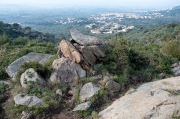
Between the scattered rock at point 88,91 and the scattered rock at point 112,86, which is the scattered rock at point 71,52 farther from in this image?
the scattered rock at point 112,86

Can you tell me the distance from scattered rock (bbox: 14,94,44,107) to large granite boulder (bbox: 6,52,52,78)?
2.14m

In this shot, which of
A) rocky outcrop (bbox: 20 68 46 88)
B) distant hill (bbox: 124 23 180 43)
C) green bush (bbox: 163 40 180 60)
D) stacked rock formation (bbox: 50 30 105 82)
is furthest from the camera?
distant hill (bbox: 124 23 180 43)

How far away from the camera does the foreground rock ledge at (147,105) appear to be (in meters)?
5.44

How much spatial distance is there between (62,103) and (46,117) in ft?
2.44

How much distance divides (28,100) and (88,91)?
195 cm

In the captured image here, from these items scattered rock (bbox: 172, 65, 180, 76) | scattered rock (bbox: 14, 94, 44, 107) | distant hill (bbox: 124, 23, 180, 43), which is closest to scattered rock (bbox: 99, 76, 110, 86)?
scattered rock (bbox: 14, 94, 44, 107)

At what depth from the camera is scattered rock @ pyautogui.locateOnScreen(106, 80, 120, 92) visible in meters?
7.04

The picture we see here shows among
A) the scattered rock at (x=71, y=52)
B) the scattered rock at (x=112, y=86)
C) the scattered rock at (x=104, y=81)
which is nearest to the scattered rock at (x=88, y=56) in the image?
the scattered rock at (x=71, y=52)

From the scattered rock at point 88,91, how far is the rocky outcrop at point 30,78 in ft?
5.13

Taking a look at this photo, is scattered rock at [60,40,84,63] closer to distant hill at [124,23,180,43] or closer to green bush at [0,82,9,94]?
green bush at [0,82,9,94]

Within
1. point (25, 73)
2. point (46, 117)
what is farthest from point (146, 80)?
point (25, 73)

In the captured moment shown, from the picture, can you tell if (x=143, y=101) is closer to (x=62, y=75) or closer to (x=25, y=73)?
(x=62, y=75)

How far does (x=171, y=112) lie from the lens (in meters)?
5.42

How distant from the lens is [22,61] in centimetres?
993
